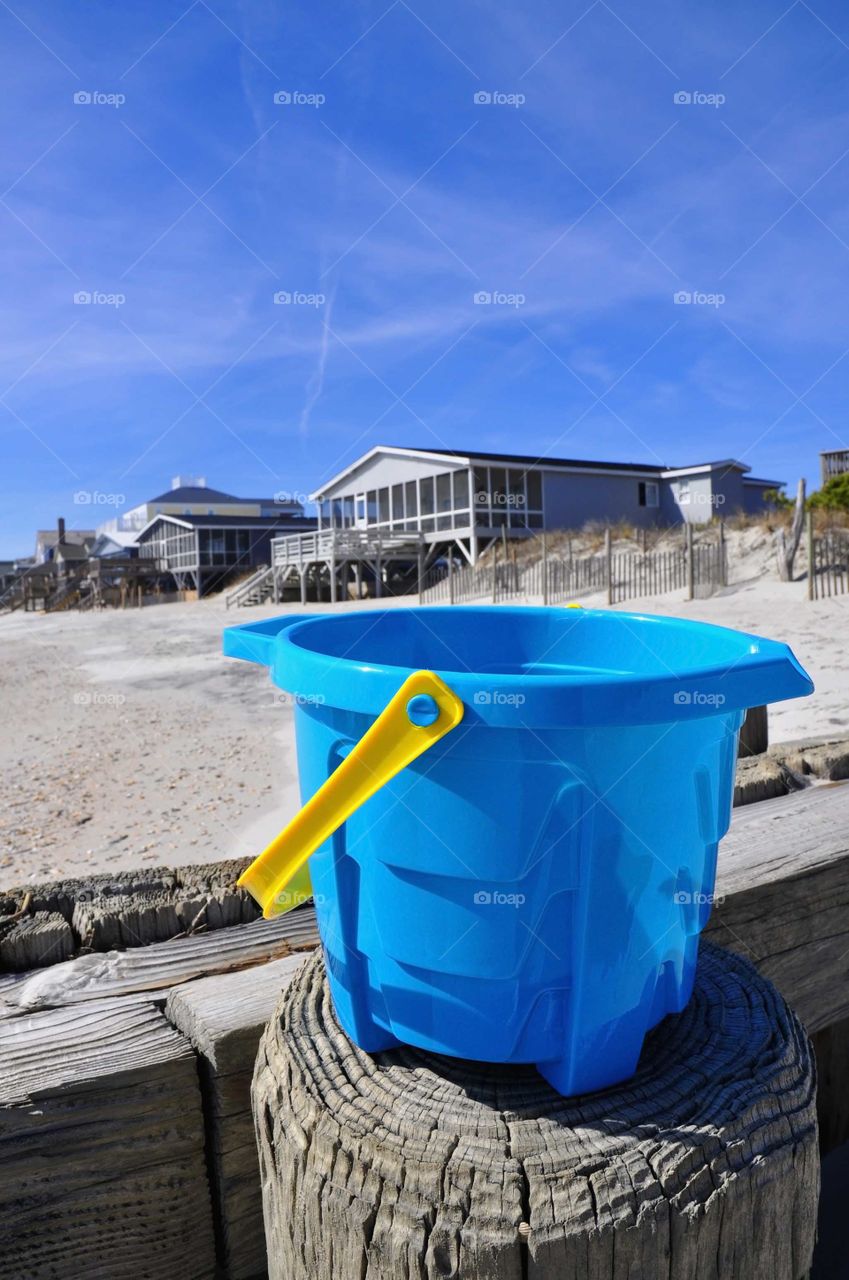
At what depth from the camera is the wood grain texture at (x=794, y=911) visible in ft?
5.16

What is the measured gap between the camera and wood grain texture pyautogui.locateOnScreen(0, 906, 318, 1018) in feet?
4.22

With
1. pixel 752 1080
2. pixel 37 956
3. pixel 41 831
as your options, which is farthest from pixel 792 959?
pixel 41 831

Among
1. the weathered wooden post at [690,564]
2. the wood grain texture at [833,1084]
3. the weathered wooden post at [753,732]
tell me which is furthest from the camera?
the weathered wooden post at [690,564]

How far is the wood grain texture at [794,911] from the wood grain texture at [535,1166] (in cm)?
52

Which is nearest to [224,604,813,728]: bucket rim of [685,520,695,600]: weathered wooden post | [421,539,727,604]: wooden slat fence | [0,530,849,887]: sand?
[0,530,849,887]: sand

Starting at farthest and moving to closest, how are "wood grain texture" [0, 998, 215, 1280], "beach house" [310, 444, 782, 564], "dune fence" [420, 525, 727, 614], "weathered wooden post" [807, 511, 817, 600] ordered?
"beach house" [310, 444, 782, 564], "dune fence" [420, 525, 727, 614], "weathered wooden post" [807, 511, 817, 600], "wood grain texture" [0, 998, 215, 1280]

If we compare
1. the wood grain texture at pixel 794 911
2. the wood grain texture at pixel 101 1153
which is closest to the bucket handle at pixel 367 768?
the wood grain texture at pixel 101 1153

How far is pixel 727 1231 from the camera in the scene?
87cm

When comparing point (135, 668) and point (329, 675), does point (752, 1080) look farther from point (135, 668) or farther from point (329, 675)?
point (135, 668)

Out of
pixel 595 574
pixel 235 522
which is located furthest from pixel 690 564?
pixel 235 522

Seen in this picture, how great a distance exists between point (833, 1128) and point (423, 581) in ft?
88.4

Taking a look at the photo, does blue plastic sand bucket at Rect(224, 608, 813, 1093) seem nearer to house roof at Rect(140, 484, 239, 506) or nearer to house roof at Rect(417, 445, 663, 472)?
house roof at Rect(417, 445, 663, 472)

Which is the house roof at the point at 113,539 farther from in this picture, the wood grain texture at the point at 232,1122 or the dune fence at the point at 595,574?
the wood grain texture at the point at 232,1122

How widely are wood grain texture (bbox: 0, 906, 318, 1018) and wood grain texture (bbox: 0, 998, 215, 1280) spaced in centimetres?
11
